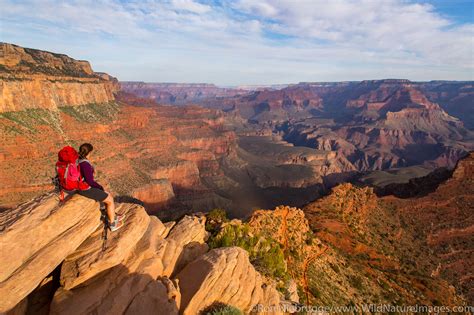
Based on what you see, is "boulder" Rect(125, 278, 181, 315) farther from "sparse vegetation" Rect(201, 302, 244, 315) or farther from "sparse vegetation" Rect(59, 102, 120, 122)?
"sparse vegetation" Rect(59, 102, 120, 122)

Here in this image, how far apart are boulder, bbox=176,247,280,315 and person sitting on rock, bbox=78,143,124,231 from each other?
4.81m

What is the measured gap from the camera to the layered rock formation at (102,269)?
13.3 meters

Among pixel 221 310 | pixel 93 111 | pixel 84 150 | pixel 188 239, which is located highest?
pixel 84 150

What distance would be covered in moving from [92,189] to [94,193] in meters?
0.23

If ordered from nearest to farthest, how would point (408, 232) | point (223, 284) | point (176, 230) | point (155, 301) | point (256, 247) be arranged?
point (155, 301) < point (223, 284) < point (176, 230) < point (256, 247) < point (408, 232)

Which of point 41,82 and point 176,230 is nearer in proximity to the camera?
point 176,230

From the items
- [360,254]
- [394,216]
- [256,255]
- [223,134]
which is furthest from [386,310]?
[223,134]

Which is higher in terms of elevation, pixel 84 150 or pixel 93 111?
pixel 84 150

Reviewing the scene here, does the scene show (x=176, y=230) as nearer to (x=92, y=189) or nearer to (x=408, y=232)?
(x=92, y=189)

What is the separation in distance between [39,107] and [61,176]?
77326mm

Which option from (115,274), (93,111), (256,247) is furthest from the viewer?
(93,111)

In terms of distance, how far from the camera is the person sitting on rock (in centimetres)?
1408

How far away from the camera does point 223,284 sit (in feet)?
57.0

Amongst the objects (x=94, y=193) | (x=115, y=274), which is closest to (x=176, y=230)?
(x=115, y=274)
